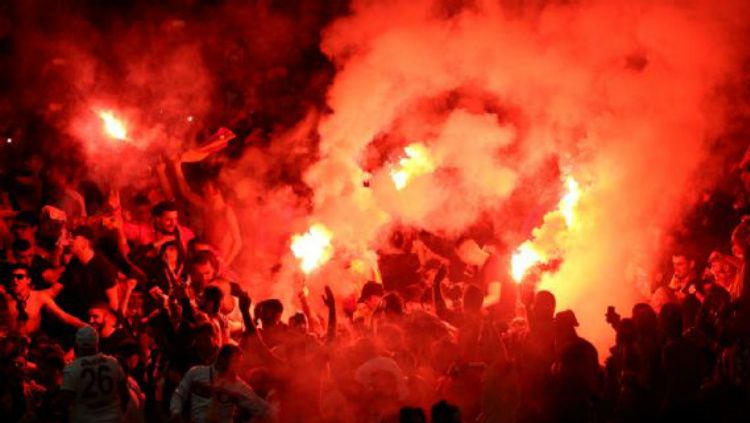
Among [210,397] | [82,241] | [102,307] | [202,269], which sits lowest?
[210,397]

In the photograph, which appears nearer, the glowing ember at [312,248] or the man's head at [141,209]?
the man's head at [141,209]

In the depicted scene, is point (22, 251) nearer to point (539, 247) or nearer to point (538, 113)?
point (539, 247)

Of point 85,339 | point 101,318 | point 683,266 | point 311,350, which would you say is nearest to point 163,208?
point 101,318

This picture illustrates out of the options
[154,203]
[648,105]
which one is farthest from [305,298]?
[648,105]

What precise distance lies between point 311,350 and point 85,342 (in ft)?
5.41

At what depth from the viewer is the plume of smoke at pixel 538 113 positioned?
1145cm

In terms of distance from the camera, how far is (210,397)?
6.77 metres

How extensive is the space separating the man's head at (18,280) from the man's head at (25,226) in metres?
0.85

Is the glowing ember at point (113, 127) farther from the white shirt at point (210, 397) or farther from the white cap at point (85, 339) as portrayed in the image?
the white shirt at point (210, 397)

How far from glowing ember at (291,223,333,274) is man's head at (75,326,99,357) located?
448 centimetres

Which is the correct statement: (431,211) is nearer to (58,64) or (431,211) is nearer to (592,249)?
(592,249)

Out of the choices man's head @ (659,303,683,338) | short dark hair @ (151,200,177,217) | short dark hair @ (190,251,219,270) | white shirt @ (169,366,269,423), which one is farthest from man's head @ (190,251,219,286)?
man's head @ (659,303,683,338)

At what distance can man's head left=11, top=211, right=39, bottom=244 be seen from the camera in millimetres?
9586

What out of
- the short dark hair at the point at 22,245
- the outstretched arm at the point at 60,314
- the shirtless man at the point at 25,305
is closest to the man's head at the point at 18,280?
the shirtless man at the point at 25,305
